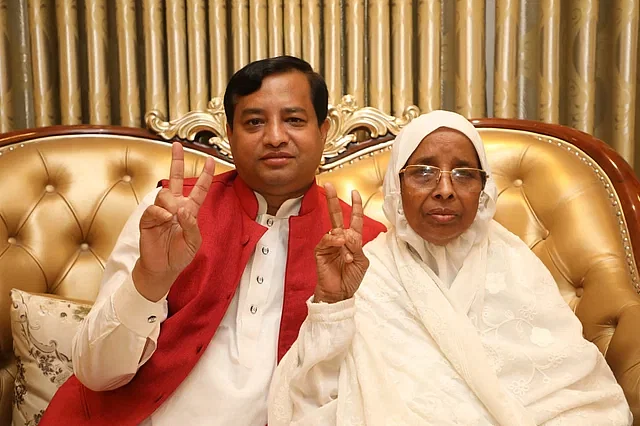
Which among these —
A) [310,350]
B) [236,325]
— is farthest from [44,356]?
[310,350]

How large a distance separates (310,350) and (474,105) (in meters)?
1.58

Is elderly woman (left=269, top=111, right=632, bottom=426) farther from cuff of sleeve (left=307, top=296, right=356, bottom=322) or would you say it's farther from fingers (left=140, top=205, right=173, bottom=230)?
fingers (left=140, top=205, right=173, bottom=230)

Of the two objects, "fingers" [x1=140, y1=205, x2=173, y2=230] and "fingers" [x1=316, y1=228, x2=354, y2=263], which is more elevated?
"fingers" [x1=140, y1=205, x2=173, y2=230]

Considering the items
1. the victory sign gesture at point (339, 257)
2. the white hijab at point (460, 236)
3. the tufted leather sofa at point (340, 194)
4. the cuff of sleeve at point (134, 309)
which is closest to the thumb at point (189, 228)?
the cuff of sleeve at point (134, 309)

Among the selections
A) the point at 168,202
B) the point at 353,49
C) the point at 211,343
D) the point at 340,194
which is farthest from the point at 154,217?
the point at 353,49

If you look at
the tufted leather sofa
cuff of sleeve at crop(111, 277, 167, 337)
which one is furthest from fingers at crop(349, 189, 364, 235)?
the tufted leather sofa

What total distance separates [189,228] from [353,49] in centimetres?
149

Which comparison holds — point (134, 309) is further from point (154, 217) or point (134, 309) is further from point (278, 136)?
point (278, 136)

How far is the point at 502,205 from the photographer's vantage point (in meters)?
2.27

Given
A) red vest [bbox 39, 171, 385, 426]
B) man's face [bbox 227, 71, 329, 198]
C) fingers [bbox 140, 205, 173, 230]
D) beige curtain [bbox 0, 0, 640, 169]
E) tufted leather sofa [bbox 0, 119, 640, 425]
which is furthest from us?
beige curtain [bbox 0, 0, 640, 169]

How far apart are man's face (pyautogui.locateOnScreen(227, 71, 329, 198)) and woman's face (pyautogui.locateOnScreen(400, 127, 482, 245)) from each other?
31 centimetres

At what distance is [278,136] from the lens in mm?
1820

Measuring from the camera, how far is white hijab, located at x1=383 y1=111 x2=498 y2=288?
5.72ft

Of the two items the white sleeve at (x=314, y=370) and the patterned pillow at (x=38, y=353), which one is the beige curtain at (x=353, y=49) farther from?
the white sleeve at (x=314, y=370)
